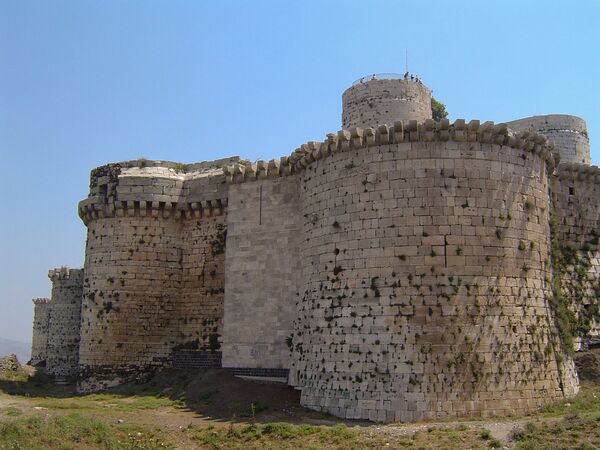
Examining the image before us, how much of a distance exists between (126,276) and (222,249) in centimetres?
392

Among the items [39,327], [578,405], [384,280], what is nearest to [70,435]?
[384,280]

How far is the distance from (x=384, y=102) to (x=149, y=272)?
12939 millimetres

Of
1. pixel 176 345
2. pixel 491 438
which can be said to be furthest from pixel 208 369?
pixel 491 438

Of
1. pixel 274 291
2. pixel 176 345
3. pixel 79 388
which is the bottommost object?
pixel 79 388

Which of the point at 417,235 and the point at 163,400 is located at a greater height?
the point at 417,235

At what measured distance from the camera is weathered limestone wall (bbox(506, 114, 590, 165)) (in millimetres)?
31000

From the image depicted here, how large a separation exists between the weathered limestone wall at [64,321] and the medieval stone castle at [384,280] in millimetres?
10645

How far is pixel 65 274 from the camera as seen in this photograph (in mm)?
36531

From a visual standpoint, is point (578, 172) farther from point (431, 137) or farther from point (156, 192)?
point (156, 192)

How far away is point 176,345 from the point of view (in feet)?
80.9

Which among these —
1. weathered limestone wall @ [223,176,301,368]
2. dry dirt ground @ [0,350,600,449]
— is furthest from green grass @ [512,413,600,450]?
weathered limestone wall @ [223,176,301,368]

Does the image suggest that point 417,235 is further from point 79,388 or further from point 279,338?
point 79,388

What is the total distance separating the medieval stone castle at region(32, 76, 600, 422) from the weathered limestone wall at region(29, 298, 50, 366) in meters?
22.6

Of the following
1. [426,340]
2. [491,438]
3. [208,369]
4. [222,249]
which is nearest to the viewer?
[491,438]
